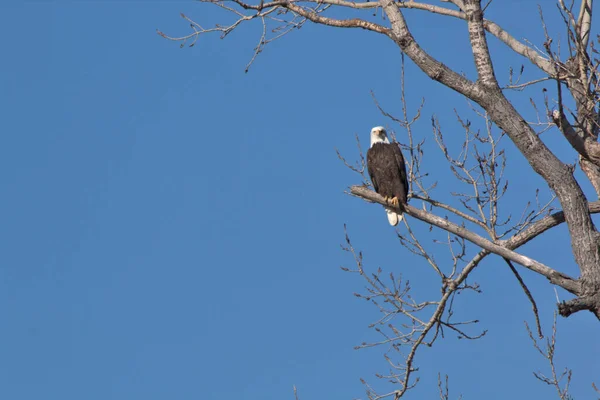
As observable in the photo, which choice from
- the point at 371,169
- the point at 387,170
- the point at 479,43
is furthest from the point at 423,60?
the point at 371,169

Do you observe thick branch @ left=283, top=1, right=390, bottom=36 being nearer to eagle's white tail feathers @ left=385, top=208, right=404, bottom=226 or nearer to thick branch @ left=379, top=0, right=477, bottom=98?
thick branch @ left=379, top=0, right=477, bottom=98

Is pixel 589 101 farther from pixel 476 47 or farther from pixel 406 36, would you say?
pixel 406 36

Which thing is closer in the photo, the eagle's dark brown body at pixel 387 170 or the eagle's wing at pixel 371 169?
the eagle's dark brown body at pixel 387 170

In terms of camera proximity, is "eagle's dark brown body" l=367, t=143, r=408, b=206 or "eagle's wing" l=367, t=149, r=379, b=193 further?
"eagle's wing" l=367, t=149, r=379, b=193

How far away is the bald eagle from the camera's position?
788 cm

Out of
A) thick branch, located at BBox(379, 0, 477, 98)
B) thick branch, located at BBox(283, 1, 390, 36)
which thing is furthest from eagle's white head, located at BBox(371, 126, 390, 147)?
thick branch, located at BBox(379, 0, 477, 98)

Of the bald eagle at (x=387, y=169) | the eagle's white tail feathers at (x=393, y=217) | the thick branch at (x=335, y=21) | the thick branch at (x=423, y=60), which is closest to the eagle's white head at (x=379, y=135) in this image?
the bald eagle at (x=387, y=169)

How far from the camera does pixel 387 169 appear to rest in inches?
316

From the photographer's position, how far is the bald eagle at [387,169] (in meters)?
7.88

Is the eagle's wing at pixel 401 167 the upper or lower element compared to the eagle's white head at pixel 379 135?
lower

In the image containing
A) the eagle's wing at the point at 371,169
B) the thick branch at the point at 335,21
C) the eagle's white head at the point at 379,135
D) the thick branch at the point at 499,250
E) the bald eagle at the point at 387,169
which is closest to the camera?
the thick branch at the point at 499,250

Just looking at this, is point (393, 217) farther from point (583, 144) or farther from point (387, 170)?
point (583, 144)

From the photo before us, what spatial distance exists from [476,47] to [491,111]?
44 centimetres

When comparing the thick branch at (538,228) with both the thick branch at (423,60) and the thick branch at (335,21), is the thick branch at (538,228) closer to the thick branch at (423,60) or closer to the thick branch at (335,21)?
the thick branch at (423,60)
